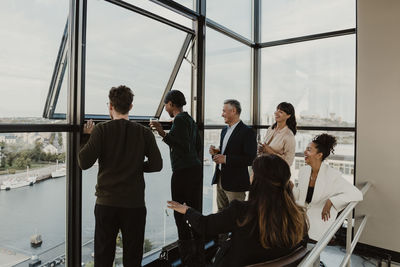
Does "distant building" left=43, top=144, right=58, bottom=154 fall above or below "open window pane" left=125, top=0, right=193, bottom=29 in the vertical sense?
below

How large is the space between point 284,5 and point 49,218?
13.1 ft

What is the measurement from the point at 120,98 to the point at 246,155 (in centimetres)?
153

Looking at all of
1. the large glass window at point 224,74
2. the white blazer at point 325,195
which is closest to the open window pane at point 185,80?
the large glass window at point 224,74

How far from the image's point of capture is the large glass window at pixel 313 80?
3.72 metres

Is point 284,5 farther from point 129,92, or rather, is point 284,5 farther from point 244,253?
point 244,253

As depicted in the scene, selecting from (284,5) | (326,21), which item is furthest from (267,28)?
(326,21)

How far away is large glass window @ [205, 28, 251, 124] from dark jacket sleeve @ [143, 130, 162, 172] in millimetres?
1630

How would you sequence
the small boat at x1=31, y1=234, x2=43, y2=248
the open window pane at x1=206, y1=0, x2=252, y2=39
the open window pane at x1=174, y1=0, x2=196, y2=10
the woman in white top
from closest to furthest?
the small boat at x1=31, y1=234, x2=43, y2=248, the open window pane at x1=174, y1=0, x2=196, y2=10, the woman in white top, the open window pane at x1=206, y1=0, x2=252, y2=39

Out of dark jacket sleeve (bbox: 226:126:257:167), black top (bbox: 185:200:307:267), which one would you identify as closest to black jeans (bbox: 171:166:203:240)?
dark jacket sleeve (bbox: 226:126:257:167)

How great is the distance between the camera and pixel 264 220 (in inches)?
52.3

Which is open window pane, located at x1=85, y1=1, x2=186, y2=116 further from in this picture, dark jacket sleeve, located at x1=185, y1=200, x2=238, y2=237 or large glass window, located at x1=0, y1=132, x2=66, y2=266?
dark jacket sleeve, located at x1=185, y1=200, x2=238, y2=237

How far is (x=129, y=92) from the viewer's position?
187 cm

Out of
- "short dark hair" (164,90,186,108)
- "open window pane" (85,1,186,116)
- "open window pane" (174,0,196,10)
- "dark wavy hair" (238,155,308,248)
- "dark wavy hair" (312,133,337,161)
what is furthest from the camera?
"open window pane" (174,0,196,10)

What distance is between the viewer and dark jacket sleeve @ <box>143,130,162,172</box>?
1.93m
